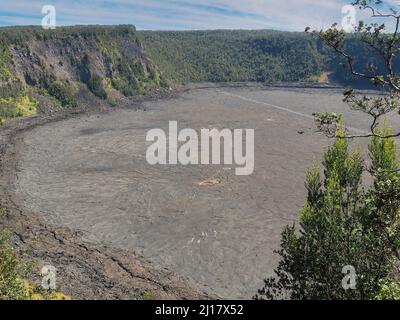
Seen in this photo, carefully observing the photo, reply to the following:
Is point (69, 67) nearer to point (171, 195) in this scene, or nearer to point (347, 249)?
point (171, 195)

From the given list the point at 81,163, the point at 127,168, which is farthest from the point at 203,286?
the point at 81,163

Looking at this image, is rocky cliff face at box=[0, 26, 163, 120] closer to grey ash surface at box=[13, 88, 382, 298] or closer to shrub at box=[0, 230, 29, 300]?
grey ash surface at box=[13, 88, 382, 298]

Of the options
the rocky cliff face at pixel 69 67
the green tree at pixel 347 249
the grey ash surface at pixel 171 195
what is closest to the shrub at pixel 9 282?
the green tree at pixel 347 249

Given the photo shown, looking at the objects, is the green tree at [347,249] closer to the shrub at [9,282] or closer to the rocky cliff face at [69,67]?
the shrub at [9,282]

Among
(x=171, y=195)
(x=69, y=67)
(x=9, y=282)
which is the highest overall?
(x=69, y=67)

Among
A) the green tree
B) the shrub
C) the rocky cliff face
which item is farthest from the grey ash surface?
the shrub

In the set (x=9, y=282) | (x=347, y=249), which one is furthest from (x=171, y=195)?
(x=9, y=282)
